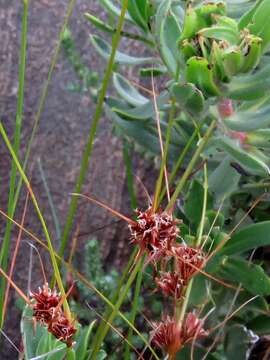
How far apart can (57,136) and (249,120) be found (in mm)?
741

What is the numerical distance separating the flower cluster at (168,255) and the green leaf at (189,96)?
275mm

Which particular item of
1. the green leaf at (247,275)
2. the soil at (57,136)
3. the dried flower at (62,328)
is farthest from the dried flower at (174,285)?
the soil at (57,136)

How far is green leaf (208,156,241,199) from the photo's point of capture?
1103mm

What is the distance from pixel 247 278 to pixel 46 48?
3.00ft

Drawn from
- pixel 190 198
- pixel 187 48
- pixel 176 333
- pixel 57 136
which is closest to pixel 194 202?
pixel 190 198

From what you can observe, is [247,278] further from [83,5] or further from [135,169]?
[83,5]

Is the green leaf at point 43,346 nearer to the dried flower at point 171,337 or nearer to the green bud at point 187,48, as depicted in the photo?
the dried flower at point 171,337

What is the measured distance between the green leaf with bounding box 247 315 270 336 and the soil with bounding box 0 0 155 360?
1.75 feet

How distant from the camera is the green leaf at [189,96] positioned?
0.95m

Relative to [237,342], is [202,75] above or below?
above

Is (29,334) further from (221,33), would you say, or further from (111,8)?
(111,8)

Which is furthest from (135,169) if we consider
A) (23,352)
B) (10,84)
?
(23,352)

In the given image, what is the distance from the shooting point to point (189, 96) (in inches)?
38.2

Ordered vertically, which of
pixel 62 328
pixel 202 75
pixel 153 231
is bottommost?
pixel 62 328
